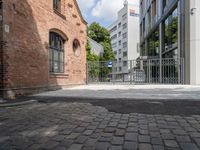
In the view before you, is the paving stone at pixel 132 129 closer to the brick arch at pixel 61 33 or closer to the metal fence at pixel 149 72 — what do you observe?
the brick arch at pixel 61 33

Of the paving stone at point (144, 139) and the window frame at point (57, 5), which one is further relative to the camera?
the window frame at point (57, 5)

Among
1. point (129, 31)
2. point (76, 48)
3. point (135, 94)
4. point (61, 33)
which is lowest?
point (135, 94)

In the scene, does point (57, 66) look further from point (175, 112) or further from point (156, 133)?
point (156, 133)

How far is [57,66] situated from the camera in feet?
44.6

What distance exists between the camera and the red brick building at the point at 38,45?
8.60 metres

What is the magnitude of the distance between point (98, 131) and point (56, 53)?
395 inches

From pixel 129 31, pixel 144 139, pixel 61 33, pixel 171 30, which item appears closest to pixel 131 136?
pixel 144 139

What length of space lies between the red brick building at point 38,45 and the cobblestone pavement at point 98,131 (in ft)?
12.4

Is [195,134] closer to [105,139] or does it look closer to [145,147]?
[145,147]

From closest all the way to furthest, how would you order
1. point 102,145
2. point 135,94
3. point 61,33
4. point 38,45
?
point 102,145 < point 135,94 < point 38,45 < point 61,33

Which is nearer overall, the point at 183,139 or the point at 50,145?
the point at 50,145

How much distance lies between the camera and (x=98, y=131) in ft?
13.4

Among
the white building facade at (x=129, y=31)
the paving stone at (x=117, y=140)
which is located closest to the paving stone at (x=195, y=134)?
the paving stone at (x=117, y=140)

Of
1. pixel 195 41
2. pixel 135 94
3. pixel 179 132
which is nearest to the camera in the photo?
pixel 179 132
